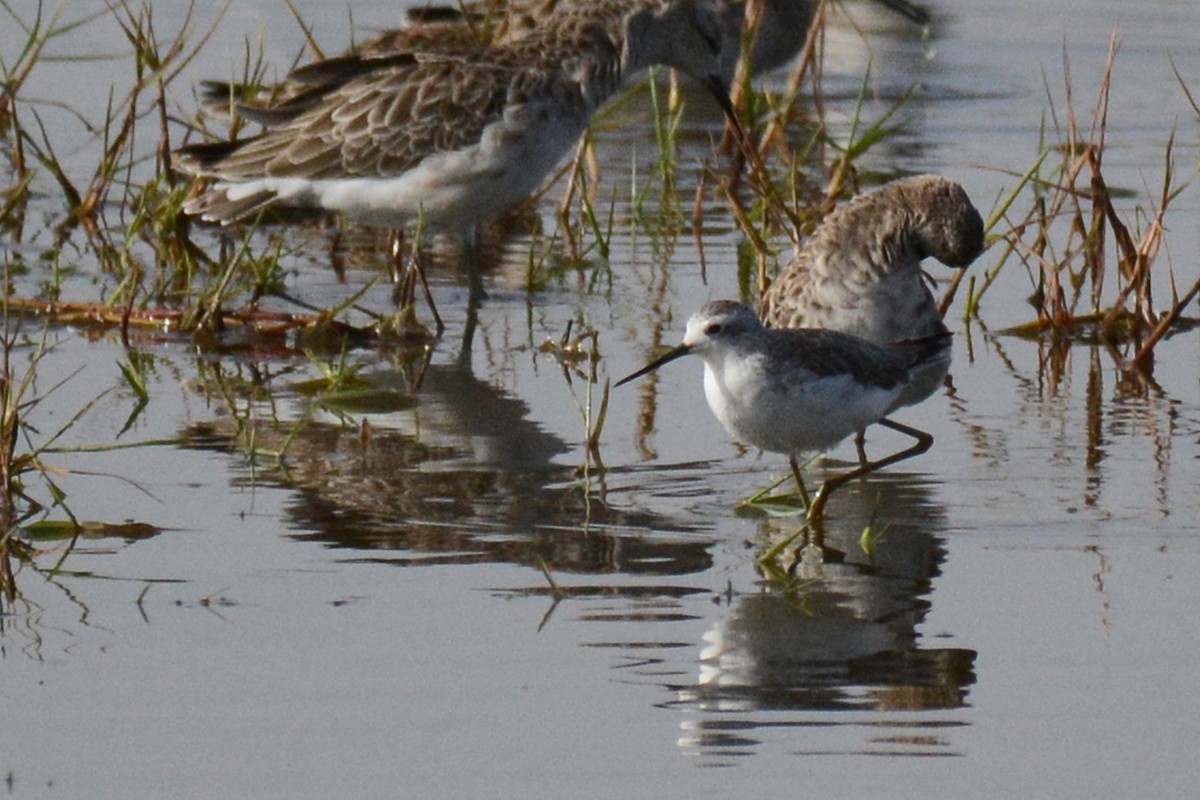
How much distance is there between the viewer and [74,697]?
15.5 feet

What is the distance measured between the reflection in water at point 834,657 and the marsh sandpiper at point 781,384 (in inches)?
9.7

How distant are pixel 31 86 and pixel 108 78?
525mm

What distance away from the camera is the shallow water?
449 cm

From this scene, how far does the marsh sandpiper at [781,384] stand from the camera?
19.2 feet

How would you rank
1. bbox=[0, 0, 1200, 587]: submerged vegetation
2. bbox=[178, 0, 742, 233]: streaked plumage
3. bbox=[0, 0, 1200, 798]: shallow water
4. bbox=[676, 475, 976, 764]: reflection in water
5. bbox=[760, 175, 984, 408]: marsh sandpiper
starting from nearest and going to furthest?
1. bbox=[0, 0, 1200, 798]: shallow water
2. bbox=[676, 475, 976, 764]: reflection in water
3. bbox=[760, 175, 984, 408]: marsh sandpiper
4. bbox=[0, 0, 1200, 587]: submerged vegetation
5. bbox=[178, 0, 742, 233]: streaked plumage

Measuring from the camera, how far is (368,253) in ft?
32.0

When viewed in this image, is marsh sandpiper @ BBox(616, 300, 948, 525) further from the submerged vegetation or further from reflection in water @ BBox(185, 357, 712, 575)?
the submerged vegetation

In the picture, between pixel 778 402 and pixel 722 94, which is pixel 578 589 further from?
pixel 722 94

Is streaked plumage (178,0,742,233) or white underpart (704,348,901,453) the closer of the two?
white underpart (704,348,901,453)

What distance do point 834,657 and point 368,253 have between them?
503 centimetres

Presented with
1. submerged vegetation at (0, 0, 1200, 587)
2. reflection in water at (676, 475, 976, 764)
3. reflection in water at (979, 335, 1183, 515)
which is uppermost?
submerged vegetation at (0, 0, 1200, 587)

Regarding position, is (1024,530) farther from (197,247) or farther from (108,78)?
(108,78)

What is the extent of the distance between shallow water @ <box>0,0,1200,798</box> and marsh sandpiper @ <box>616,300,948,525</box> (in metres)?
0.25

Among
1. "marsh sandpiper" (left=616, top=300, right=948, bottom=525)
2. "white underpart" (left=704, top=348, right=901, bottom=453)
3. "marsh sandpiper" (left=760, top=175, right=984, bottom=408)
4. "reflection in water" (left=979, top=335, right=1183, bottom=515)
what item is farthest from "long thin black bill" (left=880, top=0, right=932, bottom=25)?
"white underpart" (left=704, top=348, right=901, bottom=453)
